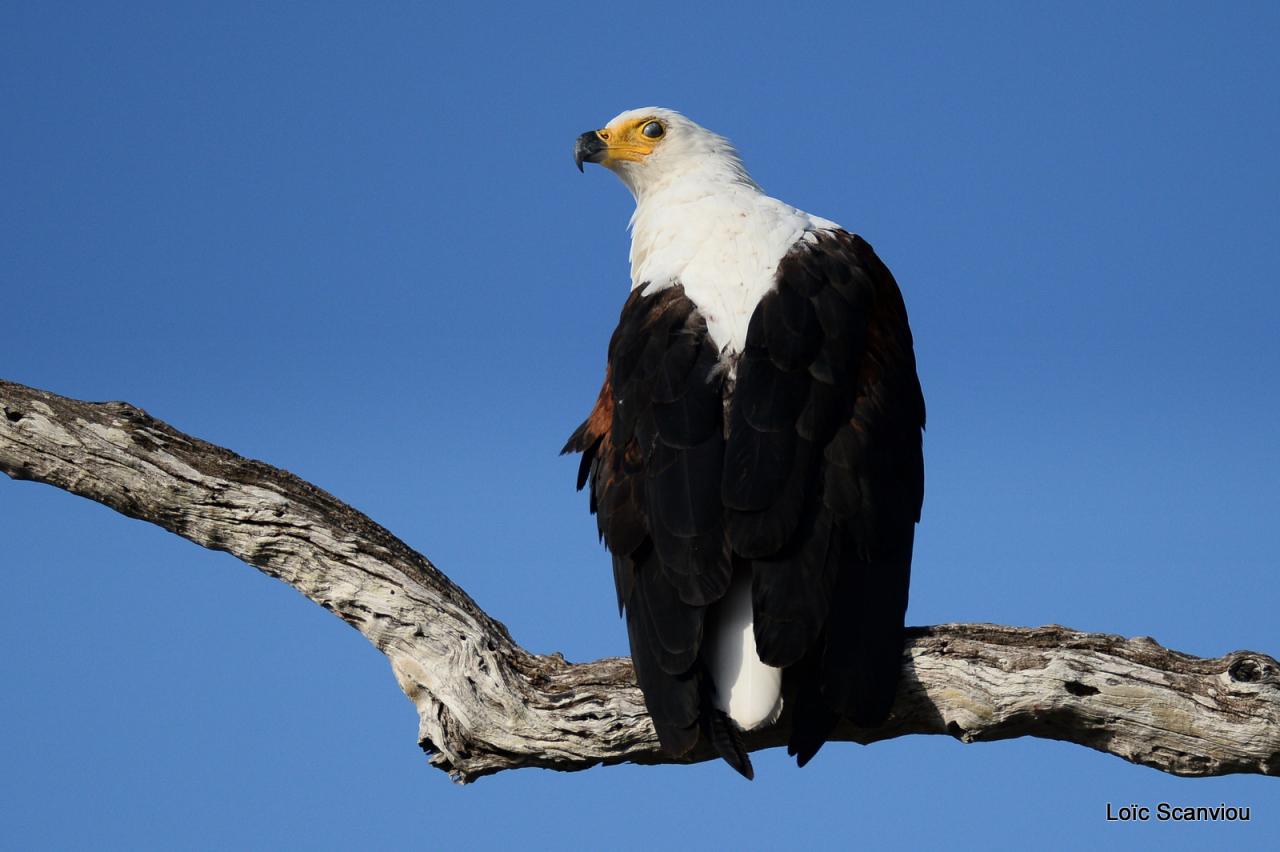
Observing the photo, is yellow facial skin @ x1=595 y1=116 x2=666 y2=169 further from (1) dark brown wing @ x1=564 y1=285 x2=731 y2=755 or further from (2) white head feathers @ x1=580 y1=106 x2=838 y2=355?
(1) dark brown wing @ x1=564 y1=285 x2=731 y2=755

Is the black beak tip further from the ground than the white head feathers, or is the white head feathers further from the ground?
the black beak tip

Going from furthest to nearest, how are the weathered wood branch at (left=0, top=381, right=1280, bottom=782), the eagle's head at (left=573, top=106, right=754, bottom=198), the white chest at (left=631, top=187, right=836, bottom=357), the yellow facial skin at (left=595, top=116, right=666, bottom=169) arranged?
1. the yellow facial skin at (left=595, top=116, right=666, bottom=169)
2. the eagle's head at (left=573, top=106, right=754, bottom=198)
3. the white chest at (left=631, top=187, right=836, bottom=357)
4. the weathered wood branch at (left=0, top=381, right=1280, bottom=782)

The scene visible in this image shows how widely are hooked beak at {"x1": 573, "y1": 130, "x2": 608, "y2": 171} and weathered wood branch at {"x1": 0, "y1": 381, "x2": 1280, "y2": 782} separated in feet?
8.55

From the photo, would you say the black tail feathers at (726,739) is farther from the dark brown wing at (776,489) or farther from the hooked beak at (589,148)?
the hooked beak at (589,148)

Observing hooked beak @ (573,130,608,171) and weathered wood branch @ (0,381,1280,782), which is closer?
weathered wood branch @ (0,381,1280,782)

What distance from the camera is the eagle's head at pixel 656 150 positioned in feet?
23.4

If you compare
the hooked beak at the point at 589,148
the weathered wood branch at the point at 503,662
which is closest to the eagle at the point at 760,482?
the weathered wood branch at the point at 503,662

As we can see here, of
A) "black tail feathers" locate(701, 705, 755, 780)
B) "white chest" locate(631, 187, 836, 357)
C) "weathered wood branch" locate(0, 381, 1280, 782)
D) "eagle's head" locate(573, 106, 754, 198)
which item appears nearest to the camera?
"black tail feathers" locate(701, 705, 755, 780)

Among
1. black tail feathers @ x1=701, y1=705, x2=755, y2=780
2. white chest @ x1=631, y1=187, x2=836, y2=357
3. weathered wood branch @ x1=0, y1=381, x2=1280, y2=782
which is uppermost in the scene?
white chest @ x1=631, y1=187, x2=836, y2=357

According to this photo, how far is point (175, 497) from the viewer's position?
5.82 meters

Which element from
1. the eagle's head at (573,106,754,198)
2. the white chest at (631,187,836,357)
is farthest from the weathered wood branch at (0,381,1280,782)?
the eagle's head at (573,106,754,198)

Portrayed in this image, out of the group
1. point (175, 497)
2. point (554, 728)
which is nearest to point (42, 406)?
point (175, 497)

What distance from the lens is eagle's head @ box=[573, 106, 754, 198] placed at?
281 inches

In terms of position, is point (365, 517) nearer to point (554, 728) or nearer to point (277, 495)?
point (277, 495)
